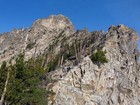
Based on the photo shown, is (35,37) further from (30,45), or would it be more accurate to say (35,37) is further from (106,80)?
(106,80)

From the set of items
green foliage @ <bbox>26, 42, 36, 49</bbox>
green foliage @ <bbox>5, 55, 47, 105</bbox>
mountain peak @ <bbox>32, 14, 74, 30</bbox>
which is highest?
mountain peak @ <bbox>32, 14, 74, 30</bbox>

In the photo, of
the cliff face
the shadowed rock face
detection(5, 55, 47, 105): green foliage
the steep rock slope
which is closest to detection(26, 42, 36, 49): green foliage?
the shadowed rock face

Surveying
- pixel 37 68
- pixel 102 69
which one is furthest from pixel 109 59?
pixel 37 68

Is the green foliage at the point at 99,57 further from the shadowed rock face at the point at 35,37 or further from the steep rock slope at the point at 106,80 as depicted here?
the shadowed rock face at the point at 35,37

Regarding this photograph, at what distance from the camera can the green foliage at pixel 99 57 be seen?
233 feet

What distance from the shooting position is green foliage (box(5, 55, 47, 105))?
51.8 metres

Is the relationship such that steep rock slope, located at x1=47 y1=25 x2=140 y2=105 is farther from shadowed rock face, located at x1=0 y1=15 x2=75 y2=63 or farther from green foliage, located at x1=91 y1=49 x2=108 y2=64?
shadowed rock face, located at x1=0 y1=15 x2=75 y2=63

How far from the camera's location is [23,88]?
2106 inches

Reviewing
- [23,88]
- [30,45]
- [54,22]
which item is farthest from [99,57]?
[54,22]

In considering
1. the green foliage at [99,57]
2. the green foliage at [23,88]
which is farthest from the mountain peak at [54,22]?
the green foliage at [23,88]

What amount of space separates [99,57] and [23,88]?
2341cm

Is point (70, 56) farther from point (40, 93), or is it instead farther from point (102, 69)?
point (40, 93)

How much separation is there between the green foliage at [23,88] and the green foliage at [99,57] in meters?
18.3

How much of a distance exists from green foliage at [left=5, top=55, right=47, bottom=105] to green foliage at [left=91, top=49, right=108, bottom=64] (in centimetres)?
1828
